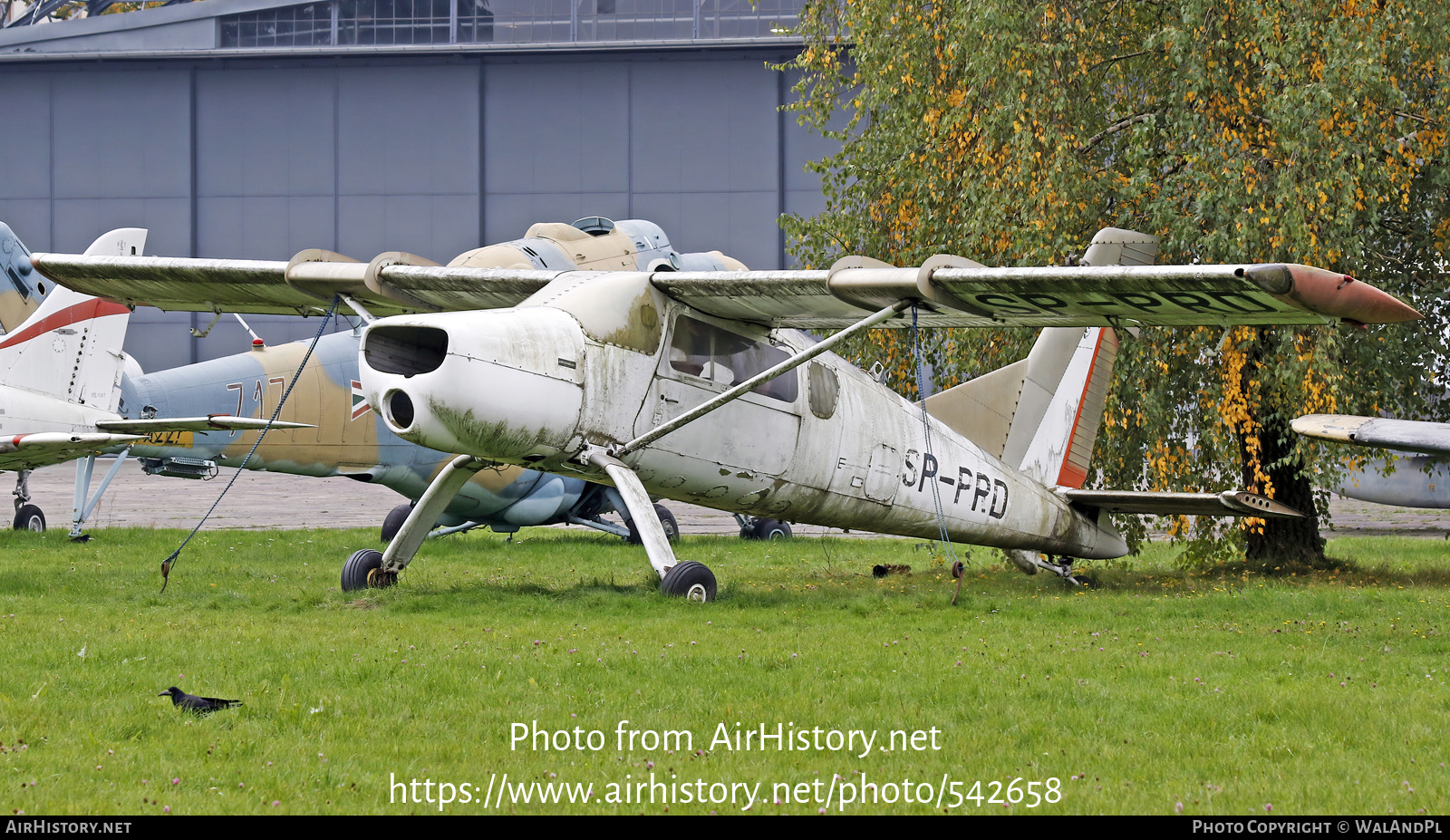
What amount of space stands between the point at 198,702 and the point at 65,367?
11597 millimetres

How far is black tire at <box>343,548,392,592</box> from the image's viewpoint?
11562 mm

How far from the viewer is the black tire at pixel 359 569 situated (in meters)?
11.6

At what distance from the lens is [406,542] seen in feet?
38.8

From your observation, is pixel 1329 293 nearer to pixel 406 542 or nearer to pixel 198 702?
pixel 198 702

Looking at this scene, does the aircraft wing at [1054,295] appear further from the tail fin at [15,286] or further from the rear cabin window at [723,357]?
the tail fin at [15,286]

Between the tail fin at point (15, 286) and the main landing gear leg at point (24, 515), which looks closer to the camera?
the tail fin at point (15, 286)

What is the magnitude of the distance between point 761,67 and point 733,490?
3423cm

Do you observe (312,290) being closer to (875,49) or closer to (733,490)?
(733,490)

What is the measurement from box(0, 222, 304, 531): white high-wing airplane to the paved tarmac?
4.58 m

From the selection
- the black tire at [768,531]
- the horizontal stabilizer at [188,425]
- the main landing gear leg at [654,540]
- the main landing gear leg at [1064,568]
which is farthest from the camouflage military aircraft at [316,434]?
the main landing gear leg at [1064,568]

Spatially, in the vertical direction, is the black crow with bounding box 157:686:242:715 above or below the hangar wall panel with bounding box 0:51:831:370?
below

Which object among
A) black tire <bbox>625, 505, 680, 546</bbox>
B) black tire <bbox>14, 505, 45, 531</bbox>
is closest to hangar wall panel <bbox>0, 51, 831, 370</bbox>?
black tire <bbox>625, 505, 680, 546</bbox>

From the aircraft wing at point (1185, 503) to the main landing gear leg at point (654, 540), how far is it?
4466 millimetres

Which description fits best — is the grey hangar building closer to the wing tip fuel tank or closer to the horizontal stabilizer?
the horizontal stabilizer
